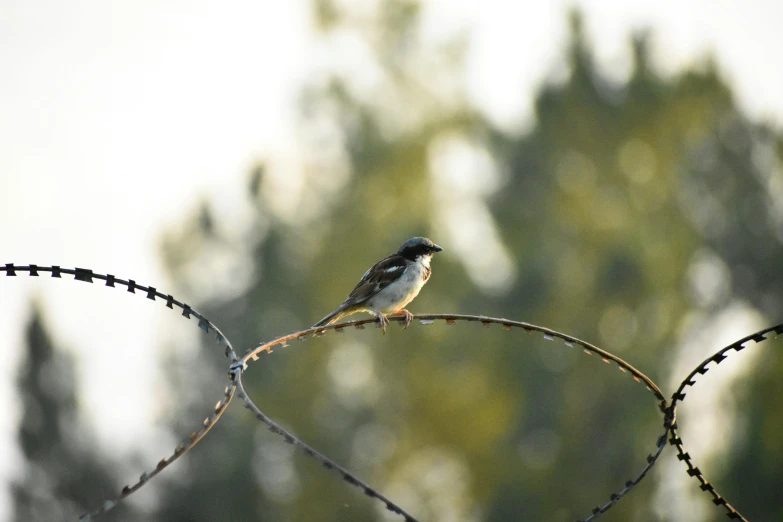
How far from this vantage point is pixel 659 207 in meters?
31.3

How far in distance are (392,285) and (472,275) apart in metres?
23.1

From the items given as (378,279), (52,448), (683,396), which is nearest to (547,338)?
(683,396)

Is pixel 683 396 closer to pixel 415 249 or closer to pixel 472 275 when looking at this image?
pixel 415 249

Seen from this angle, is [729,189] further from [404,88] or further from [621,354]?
[404,88]

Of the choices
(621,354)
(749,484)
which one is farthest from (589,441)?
(749,484)

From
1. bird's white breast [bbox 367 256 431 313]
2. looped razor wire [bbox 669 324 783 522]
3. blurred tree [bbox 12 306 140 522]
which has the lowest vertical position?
looped razor wire [bbox 669 324 783 522]

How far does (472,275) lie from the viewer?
32.4 meters

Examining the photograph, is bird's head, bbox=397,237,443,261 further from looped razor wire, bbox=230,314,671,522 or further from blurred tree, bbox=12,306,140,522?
blurred tree, bbox=12,306,140,522

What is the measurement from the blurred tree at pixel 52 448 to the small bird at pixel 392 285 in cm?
1746

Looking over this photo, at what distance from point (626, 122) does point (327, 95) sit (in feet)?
31.5

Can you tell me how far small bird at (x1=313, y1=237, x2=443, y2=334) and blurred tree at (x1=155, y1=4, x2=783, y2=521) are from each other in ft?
65.3

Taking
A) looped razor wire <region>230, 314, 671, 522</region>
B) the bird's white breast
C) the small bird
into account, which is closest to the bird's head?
the small bird

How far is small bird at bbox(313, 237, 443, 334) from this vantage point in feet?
30.6

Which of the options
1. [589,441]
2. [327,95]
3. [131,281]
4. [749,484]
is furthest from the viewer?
[327,95]
